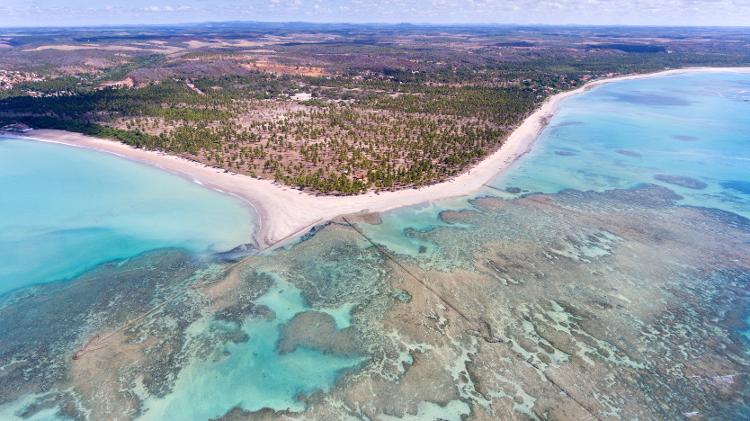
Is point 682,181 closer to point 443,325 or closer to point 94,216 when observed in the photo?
point 443,325

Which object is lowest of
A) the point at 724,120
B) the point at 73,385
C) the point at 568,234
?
the point at 73,385

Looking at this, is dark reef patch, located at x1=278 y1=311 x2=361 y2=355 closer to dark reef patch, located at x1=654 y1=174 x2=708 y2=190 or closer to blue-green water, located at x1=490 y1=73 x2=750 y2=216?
blue-green water, located at x1=490 y1=73 x2=750 y2=216

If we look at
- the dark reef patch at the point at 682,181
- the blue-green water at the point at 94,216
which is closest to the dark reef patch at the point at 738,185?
the dark reef patch at the point at 682,181

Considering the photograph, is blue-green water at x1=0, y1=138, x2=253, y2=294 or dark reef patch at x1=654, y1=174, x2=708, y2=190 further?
dark reef patch at x1=654, y1=174, x2=708, y2=190

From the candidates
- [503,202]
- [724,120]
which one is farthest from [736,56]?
[503,202]

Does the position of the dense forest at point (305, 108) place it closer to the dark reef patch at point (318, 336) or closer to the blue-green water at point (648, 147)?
the blue-green water at point (648, 147)

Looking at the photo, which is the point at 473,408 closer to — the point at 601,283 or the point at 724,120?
the point at 601,283

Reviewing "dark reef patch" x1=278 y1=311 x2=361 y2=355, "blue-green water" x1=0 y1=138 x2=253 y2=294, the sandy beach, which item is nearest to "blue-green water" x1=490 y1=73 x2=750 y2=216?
the sandy beach
